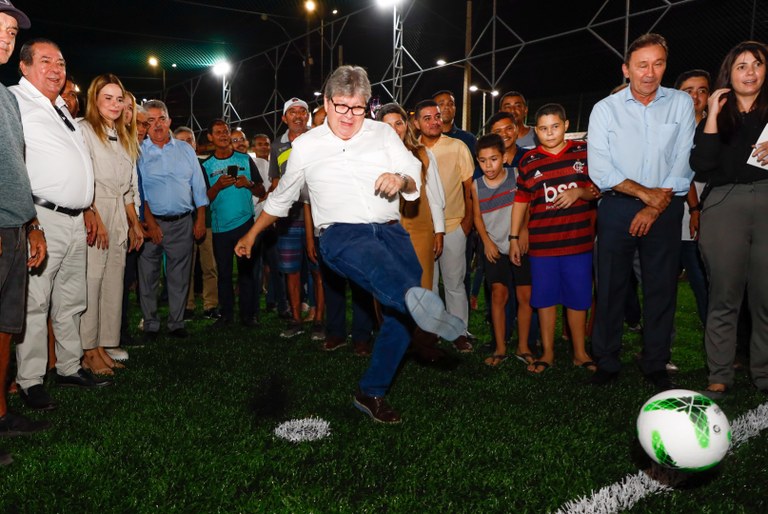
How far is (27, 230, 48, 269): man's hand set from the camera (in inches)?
136

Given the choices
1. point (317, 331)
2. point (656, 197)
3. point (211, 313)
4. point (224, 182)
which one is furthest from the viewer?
point (211, 313)

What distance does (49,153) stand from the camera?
3775mm

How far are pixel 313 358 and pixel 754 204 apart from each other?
356 centimetres

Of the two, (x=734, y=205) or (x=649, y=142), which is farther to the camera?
(x=649, y=142)

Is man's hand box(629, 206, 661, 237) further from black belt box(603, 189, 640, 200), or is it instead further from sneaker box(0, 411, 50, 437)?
sneaker box(0, 411, 50, 437)

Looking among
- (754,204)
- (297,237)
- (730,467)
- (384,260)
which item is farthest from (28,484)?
(754,204)

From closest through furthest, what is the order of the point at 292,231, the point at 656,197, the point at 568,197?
the point at 656,197 < the point at 568,197 < the point at 292,231

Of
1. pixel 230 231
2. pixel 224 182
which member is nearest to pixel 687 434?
pixel 230 231

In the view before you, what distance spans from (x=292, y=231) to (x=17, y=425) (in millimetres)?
3422

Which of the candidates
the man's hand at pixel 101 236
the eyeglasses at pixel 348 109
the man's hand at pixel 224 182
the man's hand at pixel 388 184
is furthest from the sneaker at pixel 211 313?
the man's hand at pixel 388 184

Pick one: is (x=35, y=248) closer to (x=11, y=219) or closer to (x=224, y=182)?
(x=11, y=219)

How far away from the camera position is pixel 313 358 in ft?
16.9

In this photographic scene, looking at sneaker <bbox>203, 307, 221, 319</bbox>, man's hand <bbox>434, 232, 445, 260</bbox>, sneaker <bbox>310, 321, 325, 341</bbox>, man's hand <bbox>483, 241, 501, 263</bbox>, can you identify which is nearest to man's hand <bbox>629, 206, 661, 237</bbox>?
man's hand <bbox>483, 241, 501, 263</bbox>

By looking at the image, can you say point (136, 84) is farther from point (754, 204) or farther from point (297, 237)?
point (754, 204)
